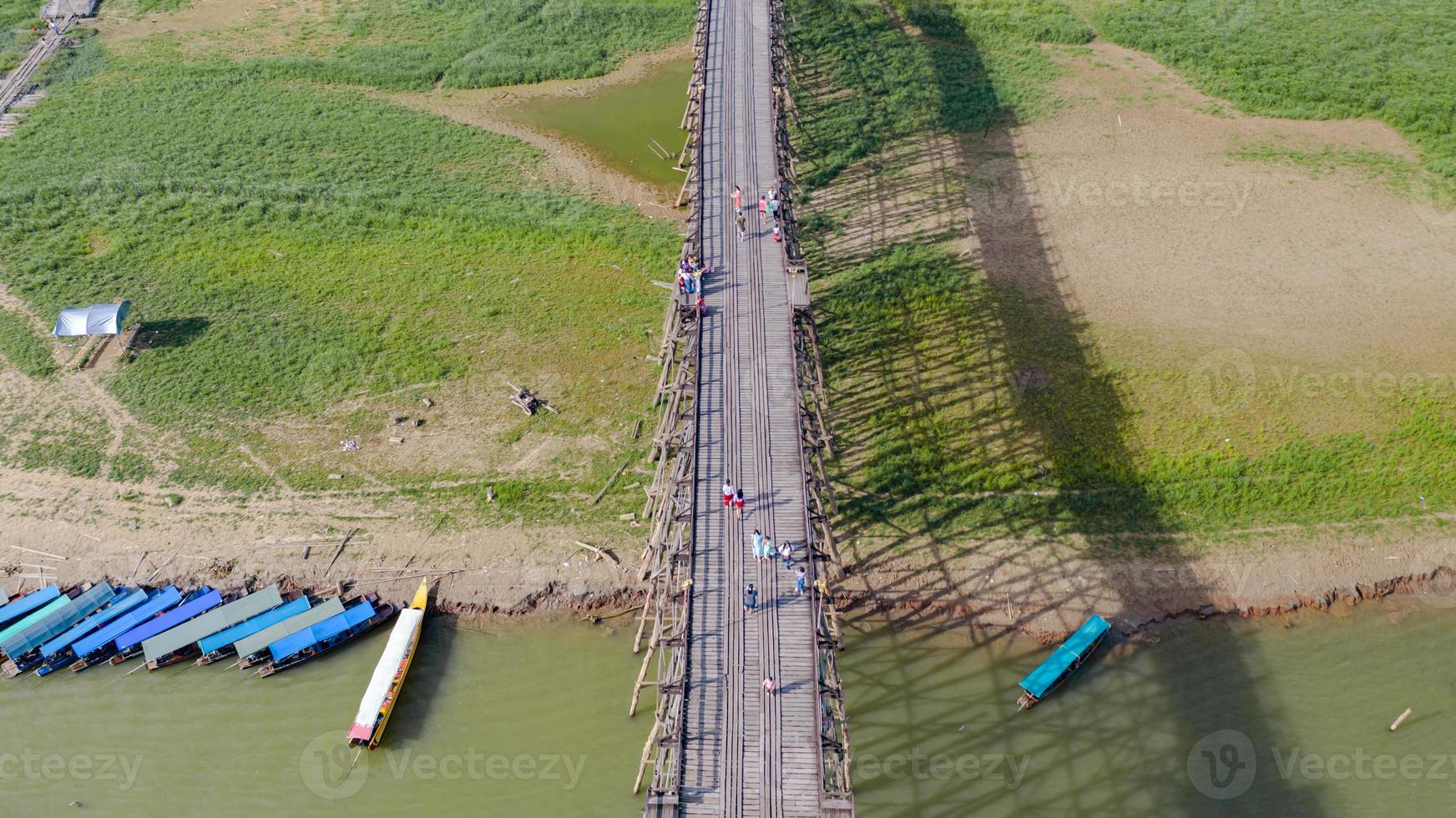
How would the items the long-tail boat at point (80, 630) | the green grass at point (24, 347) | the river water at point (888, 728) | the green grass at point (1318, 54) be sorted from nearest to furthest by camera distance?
the river water at point (888, 728) → the long-tail boat at point (80, 630) → the green grass at point (24, 347) → the green grass at point (1318, 54)

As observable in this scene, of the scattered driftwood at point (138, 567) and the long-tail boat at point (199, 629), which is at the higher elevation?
the scattered driftwood at point (138, 567)

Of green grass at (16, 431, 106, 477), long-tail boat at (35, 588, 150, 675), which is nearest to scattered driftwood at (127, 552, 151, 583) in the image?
long-tail boat at (35, 588, 150, 675)

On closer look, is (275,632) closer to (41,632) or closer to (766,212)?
(41,632)

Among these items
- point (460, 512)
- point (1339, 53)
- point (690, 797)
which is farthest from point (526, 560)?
point (1339, 53)

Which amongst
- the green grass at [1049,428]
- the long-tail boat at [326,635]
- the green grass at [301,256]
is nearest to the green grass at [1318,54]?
the green grass at [1049,428]

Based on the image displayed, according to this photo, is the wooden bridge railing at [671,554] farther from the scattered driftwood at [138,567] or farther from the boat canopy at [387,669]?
the scattered driftwood at [138,567]

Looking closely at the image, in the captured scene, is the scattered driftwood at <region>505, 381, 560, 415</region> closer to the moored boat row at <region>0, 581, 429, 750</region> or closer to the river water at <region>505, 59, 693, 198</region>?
the moored boat row at <region>0, 581, 429, 750</region>
